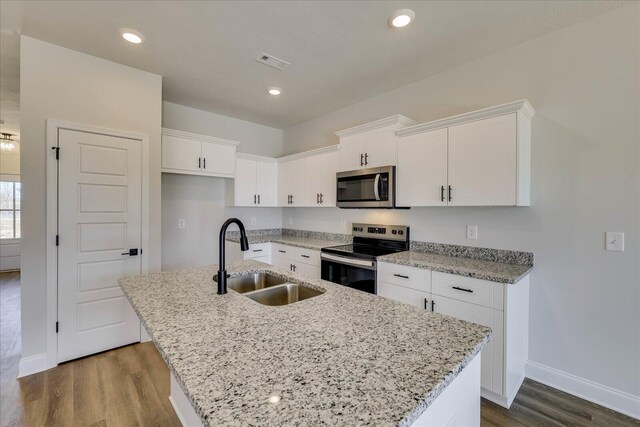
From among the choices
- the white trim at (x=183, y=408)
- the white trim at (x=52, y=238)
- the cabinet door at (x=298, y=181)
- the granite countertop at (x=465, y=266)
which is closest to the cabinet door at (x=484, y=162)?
the granite countertop at (x=465, y=266)

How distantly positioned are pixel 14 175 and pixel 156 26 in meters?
6.45

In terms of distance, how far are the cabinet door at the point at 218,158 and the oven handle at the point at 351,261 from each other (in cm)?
176

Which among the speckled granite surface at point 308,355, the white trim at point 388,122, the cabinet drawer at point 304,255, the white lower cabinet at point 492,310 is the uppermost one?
the white trim at point 388,122

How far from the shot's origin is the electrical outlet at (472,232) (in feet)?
8.53

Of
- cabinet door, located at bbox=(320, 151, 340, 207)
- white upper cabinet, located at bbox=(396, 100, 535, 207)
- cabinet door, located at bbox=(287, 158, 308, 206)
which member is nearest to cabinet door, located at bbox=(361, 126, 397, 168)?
white upper cabinet, located at bbox=(396, 100, 535, 207)

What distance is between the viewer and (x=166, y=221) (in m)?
3.67

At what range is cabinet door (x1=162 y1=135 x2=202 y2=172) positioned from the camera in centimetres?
333

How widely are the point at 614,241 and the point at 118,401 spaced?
3.63 m

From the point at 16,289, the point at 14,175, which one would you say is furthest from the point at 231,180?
the point at 14,175

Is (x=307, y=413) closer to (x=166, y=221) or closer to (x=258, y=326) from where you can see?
(x=258, y=326)

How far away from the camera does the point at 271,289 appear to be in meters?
1.69

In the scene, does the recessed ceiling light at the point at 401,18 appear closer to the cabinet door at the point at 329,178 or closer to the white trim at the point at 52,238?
the cabinet door at the point at 329,178

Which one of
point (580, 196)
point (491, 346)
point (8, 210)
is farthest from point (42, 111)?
point (8, 210)

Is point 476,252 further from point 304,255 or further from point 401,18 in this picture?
point 401,18
